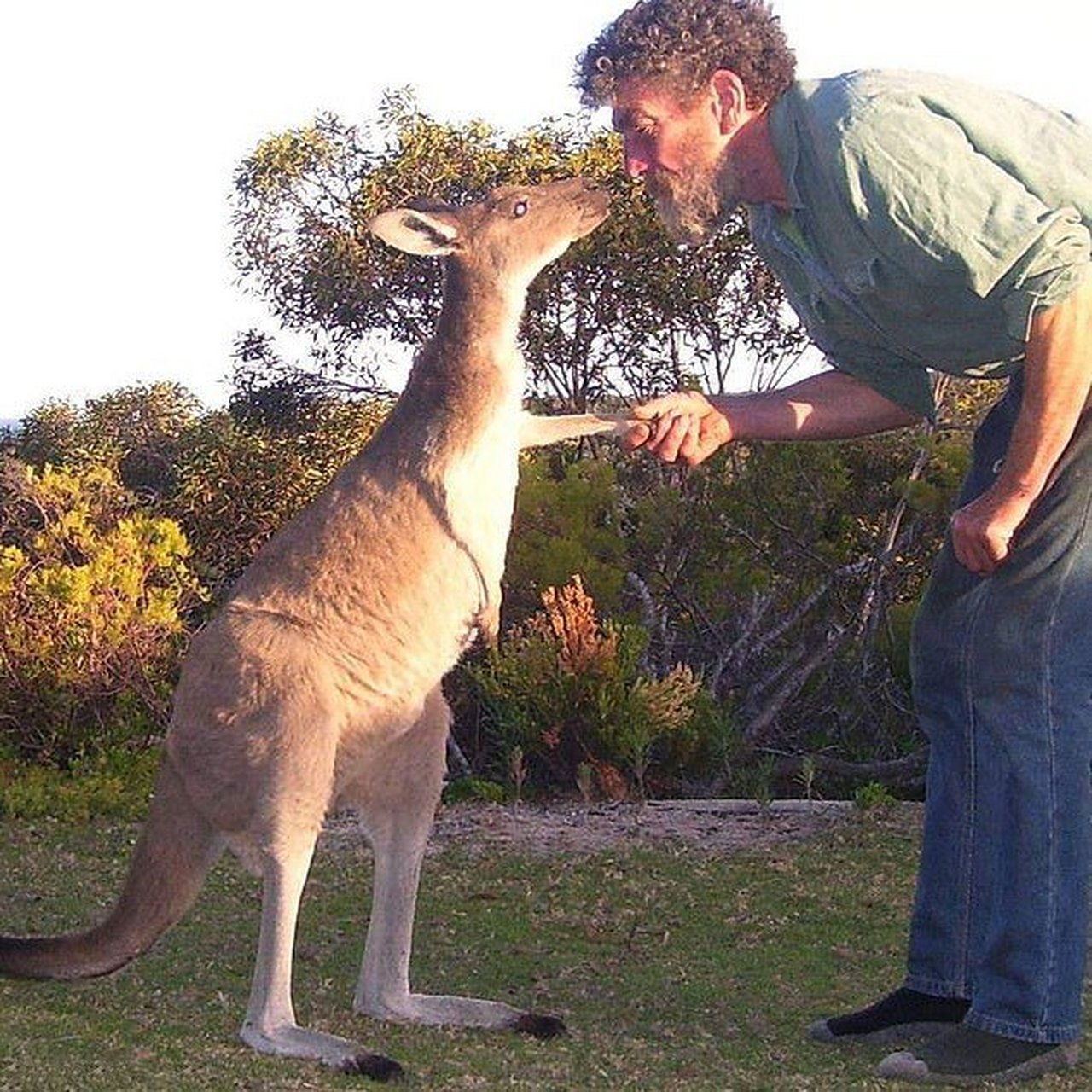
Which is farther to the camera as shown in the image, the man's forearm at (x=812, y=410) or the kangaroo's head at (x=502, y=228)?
the kangaroo's head at (x=502, y=228)

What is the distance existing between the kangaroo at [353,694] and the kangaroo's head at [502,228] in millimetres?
75

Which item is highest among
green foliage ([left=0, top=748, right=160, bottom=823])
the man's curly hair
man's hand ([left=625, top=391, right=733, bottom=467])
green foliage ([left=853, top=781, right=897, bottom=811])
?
the man's curly hair

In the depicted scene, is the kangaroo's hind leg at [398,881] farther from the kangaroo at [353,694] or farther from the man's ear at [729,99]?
the man's ear at [729,99]

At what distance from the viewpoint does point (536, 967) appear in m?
4.49

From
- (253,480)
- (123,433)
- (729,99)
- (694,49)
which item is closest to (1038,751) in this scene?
(729,99)

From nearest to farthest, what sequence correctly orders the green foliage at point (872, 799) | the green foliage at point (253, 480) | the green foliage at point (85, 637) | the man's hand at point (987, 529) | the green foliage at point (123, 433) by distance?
the man's hand at point (987, 529)
the green foliage at point (872, 799)
the green foliage at point (85, 637)
the green foliage at point (253, 480)
the green foliage at point (123, 433)

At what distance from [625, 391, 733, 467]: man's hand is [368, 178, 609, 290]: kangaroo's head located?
0.55m

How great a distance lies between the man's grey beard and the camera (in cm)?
371

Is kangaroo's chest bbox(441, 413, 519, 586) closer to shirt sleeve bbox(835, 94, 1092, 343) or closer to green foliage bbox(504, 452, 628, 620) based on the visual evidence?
shirt sleeve bbox(835, 94, 1092, 343)

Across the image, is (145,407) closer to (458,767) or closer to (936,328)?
(458,767)

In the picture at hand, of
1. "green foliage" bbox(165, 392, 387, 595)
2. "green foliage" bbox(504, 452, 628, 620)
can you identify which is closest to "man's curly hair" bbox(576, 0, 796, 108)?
"green foliage" bbox(504, 452, 628, 620)

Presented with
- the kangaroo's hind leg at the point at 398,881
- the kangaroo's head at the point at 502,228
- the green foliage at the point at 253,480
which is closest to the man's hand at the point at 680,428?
the kangaroo's head at the point at 502,228

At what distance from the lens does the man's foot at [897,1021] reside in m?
3.88

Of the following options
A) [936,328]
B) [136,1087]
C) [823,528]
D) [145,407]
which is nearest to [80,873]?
[136,1087]
